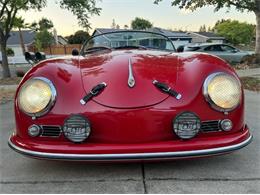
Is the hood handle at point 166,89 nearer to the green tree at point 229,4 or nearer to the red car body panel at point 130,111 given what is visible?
the red car body panel at point 130,111

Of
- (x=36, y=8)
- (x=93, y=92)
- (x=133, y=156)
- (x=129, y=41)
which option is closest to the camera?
(x=133, y=156)

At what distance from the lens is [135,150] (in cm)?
238

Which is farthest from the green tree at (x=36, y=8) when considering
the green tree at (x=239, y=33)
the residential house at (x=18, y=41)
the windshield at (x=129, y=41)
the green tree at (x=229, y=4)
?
the green tree at (x=239, y=33)

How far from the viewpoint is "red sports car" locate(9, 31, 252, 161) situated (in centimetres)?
243

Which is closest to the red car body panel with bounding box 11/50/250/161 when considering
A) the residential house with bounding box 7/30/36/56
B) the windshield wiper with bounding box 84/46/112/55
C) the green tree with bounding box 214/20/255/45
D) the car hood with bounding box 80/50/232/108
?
the car hood with bounding box 80/50/232/108

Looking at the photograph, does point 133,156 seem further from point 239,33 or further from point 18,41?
point 18,41

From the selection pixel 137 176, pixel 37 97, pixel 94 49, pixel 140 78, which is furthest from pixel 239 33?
pixel 37 97

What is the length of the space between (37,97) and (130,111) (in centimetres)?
70

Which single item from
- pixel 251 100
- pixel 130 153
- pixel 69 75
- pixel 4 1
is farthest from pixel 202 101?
pixel 4 1

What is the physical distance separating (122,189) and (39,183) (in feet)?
2.05

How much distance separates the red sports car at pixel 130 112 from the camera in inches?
95.7

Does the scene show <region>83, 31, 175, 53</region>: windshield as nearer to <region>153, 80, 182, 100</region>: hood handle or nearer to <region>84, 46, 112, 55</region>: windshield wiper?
<region>84, 46, 112, 55</region>: windshield wiper

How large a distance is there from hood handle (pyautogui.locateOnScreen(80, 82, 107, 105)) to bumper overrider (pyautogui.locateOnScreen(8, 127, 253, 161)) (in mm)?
326

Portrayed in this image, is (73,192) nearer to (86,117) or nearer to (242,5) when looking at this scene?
(86,117)
